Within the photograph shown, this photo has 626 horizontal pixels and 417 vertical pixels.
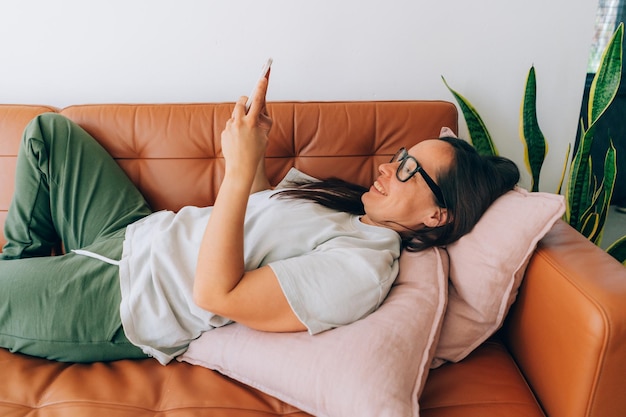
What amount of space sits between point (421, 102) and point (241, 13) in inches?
29.4

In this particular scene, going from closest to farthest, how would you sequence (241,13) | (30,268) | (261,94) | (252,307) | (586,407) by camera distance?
(586,407) < (252,307) < (261,94) < (30,268) < (241,13)

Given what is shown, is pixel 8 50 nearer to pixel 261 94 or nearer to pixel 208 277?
pixel 261 94

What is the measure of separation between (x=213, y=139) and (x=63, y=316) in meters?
0.70

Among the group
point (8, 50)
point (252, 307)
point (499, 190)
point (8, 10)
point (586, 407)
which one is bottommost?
point (586, 407)

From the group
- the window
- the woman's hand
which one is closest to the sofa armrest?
the woman's hand

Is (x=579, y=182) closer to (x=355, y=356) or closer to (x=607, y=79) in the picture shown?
(x=607, y=79)

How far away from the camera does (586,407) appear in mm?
889

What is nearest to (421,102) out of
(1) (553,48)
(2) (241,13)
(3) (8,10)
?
(1) (553,48)

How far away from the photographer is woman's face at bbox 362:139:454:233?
1.20 metres

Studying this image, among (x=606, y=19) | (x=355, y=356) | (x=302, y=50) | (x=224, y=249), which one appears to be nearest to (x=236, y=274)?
(x=224, y=249)

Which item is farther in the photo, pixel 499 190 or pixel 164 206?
pixel 164 206

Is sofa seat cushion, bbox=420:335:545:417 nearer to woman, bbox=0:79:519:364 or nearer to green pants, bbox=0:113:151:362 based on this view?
woman, bbox=0:79:519:364

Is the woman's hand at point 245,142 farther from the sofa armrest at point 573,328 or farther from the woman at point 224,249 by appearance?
the sofa armrest at point 573,328

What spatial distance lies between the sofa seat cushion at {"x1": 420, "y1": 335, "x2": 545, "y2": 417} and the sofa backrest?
26.5 inches
